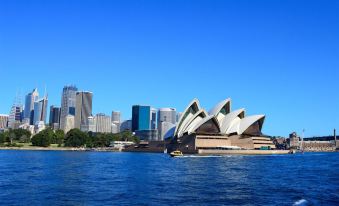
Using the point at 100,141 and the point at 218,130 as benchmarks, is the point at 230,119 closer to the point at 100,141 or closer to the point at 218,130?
the point at 218,130

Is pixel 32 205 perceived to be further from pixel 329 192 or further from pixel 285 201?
pixel 329 192

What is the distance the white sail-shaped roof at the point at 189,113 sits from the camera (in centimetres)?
12962

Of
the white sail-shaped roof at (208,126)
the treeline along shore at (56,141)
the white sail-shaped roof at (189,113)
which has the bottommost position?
the treeline along shore at (56,141)

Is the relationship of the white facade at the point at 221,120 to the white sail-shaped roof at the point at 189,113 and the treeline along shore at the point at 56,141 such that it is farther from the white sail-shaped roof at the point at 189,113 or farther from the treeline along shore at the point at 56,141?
the treeline along shore at the point at 56,141

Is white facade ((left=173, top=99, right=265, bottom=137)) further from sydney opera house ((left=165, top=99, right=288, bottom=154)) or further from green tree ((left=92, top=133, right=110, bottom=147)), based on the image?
green tree ((left=92, top=133, right=110, bottom=147))

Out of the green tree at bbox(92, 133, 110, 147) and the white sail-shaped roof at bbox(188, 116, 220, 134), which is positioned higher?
the white sail-shaped roof at bbox(188, 116, 220, 134)

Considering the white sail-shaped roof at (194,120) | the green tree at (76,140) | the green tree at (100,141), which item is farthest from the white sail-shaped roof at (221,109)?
the green tree at (100,141)

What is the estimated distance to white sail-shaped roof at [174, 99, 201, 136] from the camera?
129625 millimetres

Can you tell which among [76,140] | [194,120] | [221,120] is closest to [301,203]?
[194,120]

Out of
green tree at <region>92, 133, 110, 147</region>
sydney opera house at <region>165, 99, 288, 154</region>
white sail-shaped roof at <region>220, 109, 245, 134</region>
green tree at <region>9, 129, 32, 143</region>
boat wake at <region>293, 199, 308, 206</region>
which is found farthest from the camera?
green tree at <region>9, 129, 32, 143</region>

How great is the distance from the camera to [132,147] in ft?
563

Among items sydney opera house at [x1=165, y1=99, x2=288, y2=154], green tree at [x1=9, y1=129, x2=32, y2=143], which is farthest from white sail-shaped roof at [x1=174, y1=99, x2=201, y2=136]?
green tree at [x1=9, y1=129, x2=32, y2=143]

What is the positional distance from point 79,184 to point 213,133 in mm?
99760

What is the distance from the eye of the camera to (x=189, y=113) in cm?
13125
